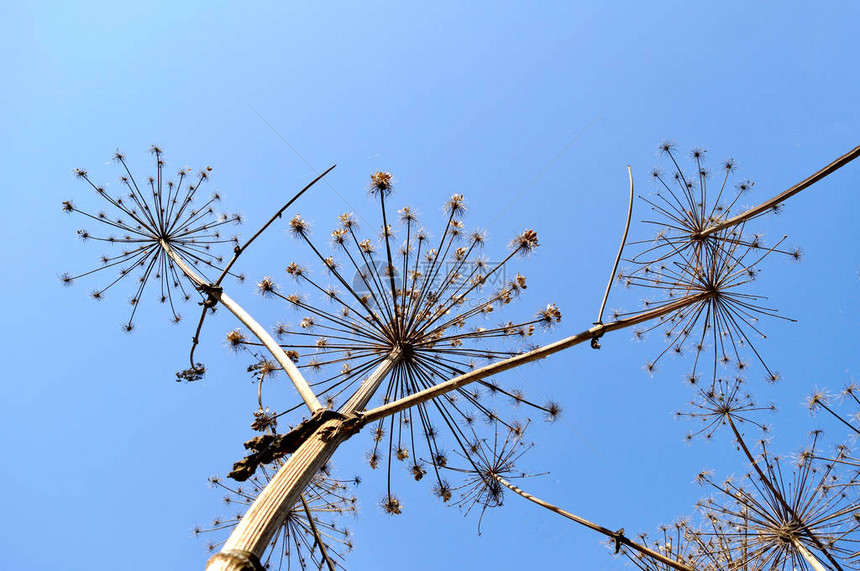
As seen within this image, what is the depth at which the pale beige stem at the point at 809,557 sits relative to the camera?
7.95 metres

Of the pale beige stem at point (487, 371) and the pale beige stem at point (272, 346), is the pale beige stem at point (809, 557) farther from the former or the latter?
the pale beige stem at point (272, 346)

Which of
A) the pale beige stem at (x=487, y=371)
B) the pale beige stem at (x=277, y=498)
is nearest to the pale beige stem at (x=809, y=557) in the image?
the pale beige stem at (x=487, y=371)

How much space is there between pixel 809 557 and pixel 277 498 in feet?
32.2

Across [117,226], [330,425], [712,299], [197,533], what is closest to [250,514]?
[330,425]

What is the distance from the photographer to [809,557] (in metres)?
8.51

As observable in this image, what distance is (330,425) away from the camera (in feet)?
17.1

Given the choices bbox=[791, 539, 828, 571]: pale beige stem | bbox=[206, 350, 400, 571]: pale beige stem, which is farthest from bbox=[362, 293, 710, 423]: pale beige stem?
bbox=[791, 539, 828, 571]: pale beige stem

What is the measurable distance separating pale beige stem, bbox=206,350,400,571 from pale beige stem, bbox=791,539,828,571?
27.8 feet

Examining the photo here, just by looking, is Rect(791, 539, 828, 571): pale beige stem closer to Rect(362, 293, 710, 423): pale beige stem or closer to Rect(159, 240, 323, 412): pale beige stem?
Rect(362, 293, 710, 423): pale beige stem

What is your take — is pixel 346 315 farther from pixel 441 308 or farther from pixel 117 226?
pixel 117 226

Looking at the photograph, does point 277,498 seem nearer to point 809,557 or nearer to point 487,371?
point 487,371

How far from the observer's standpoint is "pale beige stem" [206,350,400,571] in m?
3.40

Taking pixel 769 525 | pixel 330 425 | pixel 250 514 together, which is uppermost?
pixel 769 525

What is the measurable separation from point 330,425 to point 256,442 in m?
0.84
